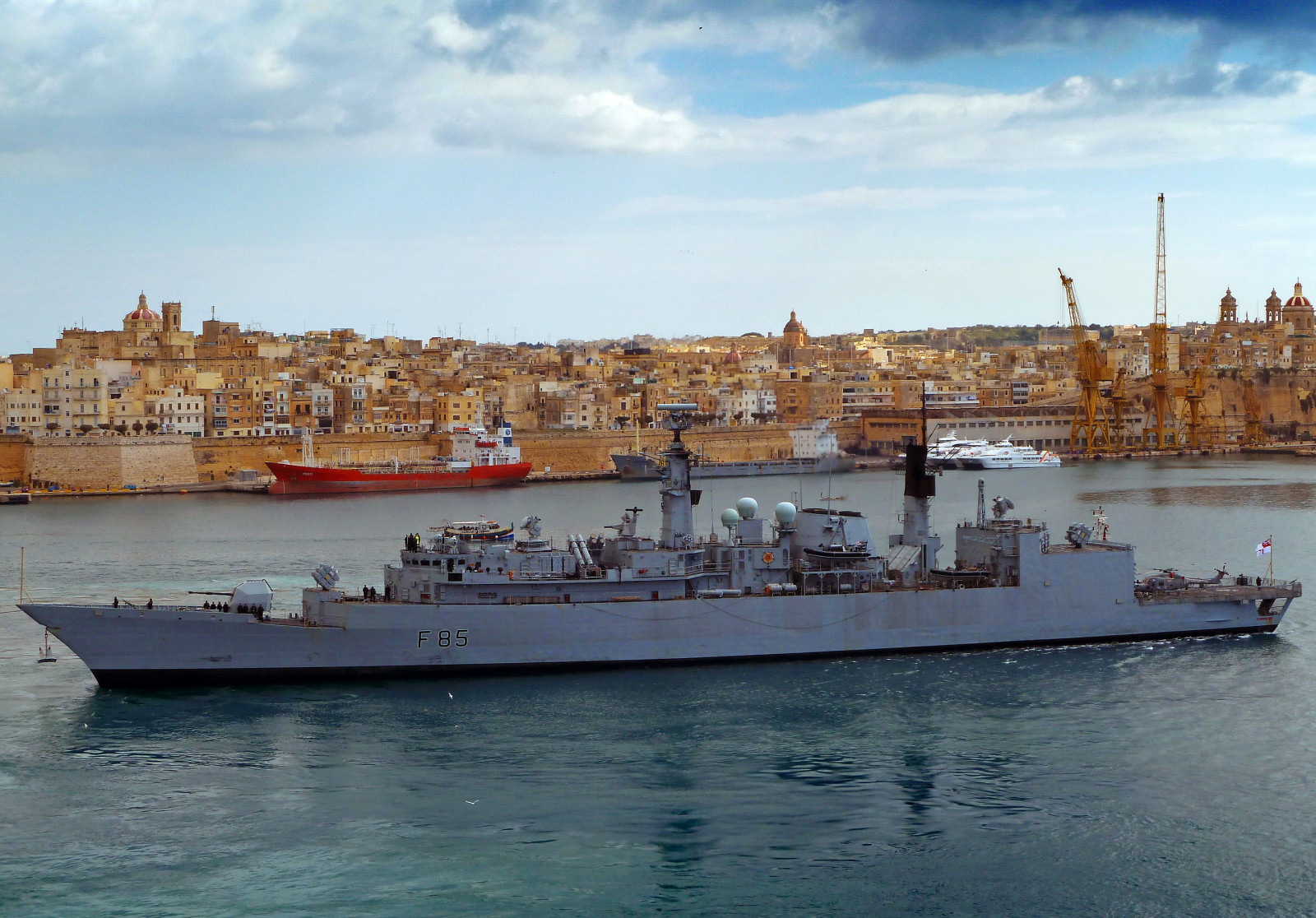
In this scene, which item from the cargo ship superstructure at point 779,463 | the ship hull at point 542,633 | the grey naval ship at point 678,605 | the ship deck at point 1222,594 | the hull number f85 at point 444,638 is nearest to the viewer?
the ship hull at point 542,633

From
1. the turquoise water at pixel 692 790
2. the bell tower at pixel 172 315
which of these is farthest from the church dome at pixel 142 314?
the turquoise water at pixel 692 790

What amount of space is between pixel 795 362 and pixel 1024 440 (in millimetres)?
46047

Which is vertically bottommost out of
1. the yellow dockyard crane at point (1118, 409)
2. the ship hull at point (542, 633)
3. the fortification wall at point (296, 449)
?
the ship hull at point (542, 633)

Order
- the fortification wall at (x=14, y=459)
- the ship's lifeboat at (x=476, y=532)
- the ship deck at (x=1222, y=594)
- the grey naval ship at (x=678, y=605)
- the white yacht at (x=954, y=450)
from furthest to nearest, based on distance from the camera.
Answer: the white yacht at (x=954, y=450) < the fortification wall at (x=14, y=459) < the ship deck at (x=1222, y=594) < the ship's lifeboat at (x=476, y=532) < the grey naval ship at (x=678, y=605)

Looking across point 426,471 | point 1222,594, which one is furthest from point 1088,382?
point 1222,594

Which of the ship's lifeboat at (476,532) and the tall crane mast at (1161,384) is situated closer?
the ship's lifeboat at (476,532)

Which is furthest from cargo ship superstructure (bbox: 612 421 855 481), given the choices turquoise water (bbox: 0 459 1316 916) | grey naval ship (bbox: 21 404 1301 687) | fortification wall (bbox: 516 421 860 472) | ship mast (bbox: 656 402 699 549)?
turquoise water (bbox: 0 459 1316 916)

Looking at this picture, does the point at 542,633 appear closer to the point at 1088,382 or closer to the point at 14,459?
the point at 14,459

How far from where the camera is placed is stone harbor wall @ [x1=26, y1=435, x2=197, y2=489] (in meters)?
57.2

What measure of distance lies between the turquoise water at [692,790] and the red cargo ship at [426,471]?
110 ft

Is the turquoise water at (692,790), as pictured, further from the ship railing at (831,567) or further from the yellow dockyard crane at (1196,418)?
the yellow dockyard crane at (1196,418)

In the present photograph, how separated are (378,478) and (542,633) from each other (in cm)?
4016

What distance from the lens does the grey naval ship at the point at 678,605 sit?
785 inches

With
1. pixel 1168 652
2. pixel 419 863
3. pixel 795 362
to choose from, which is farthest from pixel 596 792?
pixel 795 362
